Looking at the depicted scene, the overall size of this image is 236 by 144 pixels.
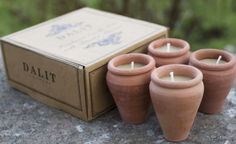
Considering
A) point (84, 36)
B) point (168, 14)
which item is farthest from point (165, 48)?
point (168, 14)

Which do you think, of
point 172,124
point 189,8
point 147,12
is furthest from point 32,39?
point 189,8

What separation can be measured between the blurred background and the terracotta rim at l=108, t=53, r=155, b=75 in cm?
83

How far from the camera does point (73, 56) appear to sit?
51.7 inches

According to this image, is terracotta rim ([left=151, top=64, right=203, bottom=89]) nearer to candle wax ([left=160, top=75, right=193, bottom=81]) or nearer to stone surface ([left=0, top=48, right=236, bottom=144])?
candle wax ([left=160, top=75, right=193, bottom=81])

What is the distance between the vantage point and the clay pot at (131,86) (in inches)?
48.4

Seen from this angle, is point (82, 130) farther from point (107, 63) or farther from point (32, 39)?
point (32, 39)

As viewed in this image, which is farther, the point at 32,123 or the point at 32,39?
the point at 32,39

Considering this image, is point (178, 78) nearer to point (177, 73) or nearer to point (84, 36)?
point (177, 73)

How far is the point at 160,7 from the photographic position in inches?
86.3

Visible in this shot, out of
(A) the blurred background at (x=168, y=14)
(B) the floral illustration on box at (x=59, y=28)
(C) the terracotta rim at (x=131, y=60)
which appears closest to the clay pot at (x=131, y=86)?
(C) the terracotta rim at (x=131, y=60)

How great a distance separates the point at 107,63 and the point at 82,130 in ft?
0.61

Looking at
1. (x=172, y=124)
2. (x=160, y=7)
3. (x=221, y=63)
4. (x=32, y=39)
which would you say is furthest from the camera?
(x=160, y=7)

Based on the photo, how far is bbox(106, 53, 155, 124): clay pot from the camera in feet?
4.04

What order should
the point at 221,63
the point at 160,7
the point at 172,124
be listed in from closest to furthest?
the point at 172,124 → the point at 221,63 → the point at 160,7
